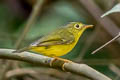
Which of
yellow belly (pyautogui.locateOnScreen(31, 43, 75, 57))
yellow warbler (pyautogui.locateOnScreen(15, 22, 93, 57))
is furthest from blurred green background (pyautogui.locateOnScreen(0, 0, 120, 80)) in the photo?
yellow belly (pyautogui.locateOnScreen(31, 43, 75, 57))

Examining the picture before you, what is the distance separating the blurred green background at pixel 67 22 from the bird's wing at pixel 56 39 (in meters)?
0.85

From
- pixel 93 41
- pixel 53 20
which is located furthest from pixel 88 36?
pixel 53 20

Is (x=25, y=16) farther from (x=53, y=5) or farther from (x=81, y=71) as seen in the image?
(x=81, y=71)

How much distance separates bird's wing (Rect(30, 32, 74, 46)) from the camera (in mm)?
2979

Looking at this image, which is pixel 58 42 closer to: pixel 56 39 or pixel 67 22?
pixel 56 39

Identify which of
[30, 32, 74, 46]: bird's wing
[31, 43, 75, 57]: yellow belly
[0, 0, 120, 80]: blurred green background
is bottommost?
[31, 43, 75, 57]: yellow belly

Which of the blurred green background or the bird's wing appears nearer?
the bird's wing

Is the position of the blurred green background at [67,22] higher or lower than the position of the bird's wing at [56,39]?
higher

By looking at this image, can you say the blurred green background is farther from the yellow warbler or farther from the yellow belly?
the yellow belly

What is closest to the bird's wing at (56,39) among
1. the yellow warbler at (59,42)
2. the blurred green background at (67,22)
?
the yellow warbler at (59,42)

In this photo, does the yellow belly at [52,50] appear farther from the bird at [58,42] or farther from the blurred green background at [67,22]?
the blurred green background at [67,22]

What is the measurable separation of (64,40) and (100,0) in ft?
7.20

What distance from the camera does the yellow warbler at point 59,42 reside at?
2910 millimetres

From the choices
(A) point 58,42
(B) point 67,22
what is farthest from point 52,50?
(B) point 67,22
